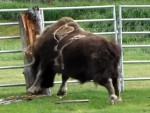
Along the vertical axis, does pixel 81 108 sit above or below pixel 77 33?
below

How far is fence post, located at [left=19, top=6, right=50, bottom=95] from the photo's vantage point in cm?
1026

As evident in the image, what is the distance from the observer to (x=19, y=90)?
11742mm

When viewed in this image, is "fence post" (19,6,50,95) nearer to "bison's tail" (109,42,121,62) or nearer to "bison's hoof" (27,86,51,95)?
"bison's hoof" (27,86,51,95)

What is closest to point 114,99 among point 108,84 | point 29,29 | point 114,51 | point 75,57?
point 108,84

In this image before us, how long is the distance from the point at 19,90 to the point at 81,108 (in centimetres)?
289

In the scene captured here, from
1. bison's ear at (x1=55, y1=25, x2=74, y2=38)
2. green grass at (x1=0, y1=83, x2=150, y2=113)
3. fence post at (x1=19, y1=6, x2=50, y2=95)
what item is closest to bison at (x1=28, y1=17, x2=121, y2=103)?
bison's ear at (x1=55, y1=25, x2=74, y2=38)

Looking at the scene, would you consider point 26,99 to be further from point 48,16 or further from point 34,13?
point 48,16

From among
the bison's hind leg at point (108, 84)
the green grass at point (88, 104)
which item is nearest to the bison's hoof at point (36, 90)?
the green grass at point (88, 104)

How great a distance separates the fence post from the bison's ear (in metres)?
0.91

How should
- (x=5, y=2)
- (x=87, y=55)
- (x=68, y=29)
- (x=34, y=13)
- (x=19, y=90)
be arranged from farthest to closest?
1. (x=5, y=2)
2. (x=19, y=90)
3. (x=34, y=13)
4. (x=68, y=29)
5. (x=87, y=55)

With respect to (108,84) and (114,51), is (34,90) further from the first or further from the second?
(114,51)

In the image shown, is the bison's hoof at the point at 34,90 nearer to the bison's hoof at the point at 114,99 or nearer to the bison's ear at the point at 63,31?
the bison's ear at the point at 63,31

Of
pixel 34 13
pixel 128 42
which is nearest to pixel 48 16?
pixel 128 42

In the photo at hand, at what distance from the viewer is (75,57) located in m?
8.99
